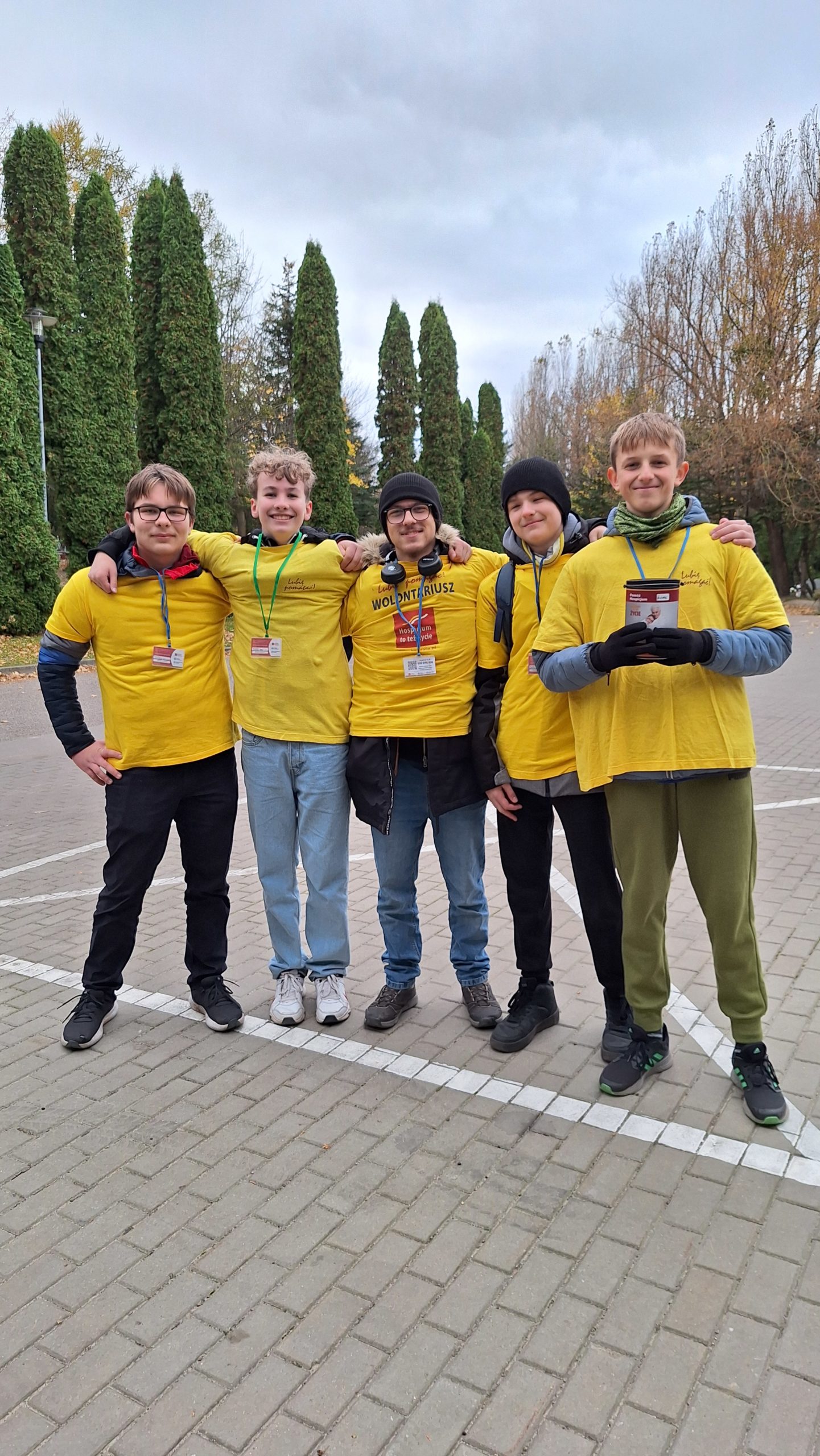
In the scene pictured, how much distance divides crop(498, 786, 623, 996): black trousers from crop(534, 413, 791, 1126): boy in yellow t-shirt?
6.2 inches

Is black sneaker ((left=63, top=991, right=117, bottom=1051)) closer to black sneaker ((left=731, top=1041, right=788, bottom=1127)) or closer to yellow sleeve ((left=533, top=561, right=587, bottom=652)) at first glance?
yellow sleeve ((left=533, top=561, right=587, bottom=652))

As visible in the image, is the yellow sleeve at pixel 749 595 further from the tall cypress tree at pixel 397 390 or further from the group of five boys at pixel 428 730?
the tall cypress tree at pixel 397 390

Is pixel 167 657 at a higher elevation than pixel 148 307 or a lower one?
lower

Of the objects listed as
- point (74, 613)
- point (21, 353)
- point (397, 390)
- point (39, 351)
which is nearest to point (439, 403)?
point (397, 390)

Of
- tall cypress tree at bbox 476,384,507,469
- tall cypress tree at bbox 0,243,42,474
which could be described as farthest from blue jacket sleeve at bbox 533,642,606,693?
tall cypress tree at bbox 476,384,507,469

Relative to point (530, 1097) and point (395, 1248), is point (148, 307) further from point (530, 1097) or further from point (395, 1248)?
point (395, 1248)

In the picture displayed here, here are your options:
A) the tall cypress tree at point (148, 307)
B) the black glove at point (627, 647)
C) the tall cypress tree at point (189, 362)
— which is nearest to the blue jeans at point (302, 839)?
the black glove at point (627, 647)

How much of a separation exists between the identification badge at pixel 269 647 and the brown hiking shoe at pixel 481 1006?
1515 millimetres

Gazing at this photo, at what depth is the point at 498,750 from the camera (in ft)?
11.1

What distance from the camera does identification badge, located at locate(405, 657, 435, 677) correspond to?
3428 mm

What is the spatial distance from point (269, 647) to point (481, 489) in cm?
3728

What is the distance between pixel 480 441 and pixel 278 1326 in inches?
1539

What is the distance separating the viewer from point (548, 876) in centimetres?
346

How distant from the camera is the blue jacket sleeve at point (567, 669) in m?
2.85
